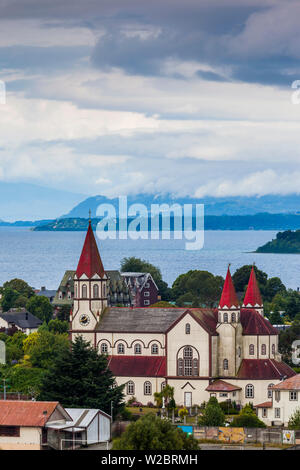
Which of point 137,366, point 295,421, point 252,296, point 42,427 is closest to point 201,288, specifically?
point 252,296

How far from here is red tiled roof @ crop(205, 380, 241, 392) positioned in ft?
283

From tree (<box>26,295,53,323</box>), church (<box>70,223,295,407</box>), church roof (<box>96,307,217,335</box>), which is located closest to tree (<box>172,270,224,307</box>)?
tree (<box>26,295,53,323</box>)

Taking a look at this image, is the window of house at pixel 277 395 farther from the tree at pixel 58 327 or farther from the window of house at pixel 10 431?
the tree at pixel 58 327

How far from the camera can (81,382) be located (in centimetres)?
7662

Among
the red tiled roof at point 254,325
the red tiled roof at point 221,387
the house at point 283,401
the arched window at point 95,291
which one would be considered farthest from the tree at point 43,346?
the house at point 283,401

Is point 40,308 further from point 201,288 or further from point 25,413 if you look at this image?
point 25,413

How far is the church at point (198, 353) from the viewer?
285 ft

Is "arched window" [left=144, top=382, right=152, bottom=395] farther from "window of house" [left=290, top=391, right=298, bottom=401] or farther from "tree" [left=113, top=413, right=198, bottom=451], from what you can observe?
"tree" [left=113, top=413, right=198, bottom=451]

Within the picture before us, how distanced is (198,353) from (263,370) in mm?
5042

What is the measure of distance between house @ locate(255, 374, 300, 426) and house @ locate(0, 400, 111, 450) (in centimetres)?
1444

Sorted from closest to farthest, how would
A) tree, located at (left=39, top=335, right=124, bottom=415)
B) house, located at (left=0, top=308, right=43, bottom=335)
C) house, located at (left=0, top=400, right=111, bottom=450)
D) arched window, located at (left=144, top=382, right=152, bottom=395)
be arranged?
house, located at (left=0, top=400, right=111, bottom=450), tree, located at (left=39, top=335, right=124, bottom=415), arched window, located at (left=144, top=382, right=152, bottom=395), house, located at (left=0, top=308, right=43, bottom=335)

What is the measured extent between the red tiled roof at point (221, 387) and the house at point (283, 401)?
6.04 metres

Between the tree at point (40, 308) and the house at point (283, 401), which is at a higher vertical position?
the tree at point (40, 308)

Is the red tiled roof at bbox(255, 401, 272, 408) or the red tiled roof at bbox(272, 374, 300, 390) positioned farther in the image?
the red tiled roof at bbox(255, 401, 272, 408)
